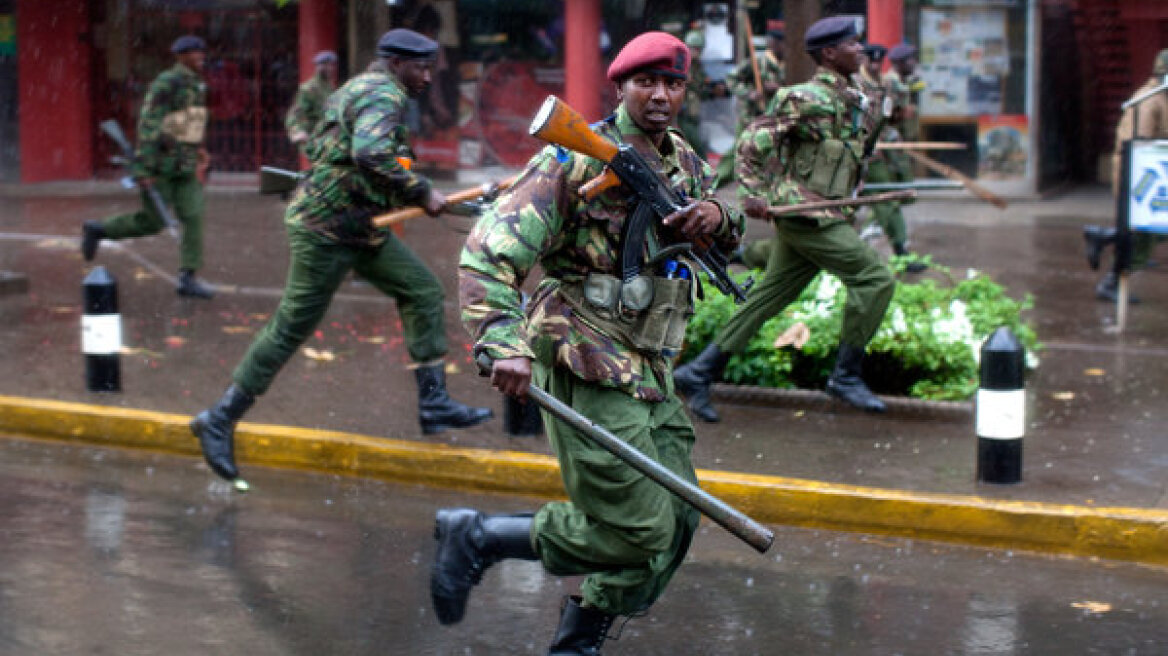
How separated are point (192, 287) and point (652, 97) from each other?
771 centimetres

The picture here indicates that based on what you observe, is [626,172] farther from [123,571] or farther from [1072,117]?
[1072,117]

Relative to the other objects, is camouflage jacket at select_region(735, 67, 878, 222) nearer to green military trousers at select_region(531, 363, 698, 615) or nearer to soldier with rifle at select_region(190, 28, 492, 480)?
soldier with rifle at select_region(190, 28, 492, 480)

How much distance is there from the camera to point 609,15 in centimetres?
1986

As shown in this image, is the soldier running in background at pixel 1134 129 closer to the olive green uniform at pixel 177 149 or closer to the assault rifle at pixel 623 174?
the olive green uniform at pixel 177 149

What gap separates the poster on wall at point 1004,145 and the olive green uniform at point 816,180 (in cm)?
1124

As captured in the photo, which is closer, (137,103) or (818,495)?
(818,495)

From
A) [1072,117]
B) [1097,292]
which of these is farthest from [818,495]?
[1072,117]

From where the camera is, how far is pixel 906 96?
1353 cm

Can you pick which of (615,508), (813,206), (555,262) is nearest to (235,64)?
(813,206)

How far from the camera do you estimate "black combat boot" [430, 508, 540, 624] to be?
4.89m

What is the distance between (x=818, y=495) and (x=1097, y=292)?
572 centimetres

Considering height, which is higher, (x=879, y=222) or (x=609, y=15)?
(x=609, y=15)

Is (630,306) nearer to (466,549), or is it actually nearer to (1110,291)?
(466,549)

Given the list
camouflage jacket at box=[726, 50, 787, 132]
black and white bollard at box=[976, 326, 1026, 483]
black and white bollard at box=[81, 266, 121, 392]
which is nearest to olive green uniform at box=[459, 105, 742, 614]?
black and white bollard at box=[976, 326, 1026, 483]
